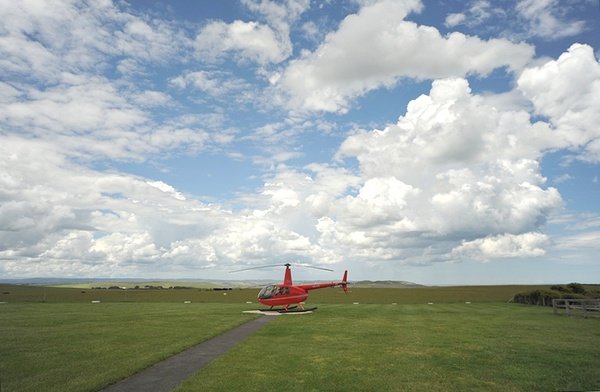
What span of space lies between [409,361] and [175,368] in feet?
29.0

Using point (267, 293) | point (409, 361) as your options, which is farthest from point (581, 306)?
point (267, 293)

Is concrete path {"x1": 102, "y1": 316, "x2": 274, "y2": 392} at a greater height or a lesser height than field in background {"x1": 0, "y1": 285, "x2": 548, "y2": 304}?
greater

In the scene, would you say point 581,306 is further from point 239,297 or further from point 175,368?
point 239,297

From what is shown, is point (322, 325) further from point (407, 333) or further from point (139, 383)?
point (139, 383)

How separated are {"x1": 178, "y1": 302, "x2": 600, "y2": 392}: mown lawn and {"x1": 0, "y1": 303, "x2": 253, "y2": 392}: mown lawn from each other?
3143 mm

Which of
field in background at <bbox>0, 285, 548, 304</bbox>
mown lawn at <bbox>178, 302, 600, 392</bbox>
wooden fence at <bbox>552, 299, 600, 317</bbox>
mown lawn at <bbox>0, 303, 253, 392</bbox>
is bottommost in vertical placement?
field in background at <bbox>0, 285, 548, 304</bbox>

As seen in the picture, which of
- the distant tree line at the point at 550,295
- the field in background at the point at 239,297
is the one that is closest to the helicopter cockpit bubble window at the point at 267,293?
the field in background at the point at 239,297

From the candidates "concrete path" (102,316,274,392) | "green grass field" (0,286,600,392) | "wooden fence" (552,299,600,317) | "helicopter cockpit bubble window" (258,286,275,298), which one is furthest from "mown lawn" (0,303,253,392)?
"wooden fence" (552,299,600,317)

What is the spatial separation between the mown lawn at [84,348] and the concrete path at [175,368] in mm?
447

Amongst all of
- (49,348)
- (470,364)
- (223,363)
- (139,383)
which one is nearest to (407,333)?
(470,364)

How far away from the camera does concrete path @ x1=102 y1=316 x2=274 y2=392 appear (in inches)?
484

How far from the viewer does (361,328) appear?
1038 inches

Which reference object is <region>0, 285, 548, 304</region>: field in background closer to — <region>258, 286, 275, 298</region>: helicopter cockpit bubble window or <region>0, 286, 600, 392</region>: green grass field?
<region>258, 286, 275, 298</region>: helicopter cockpit bubble window

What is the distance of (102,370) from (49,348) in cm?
633
